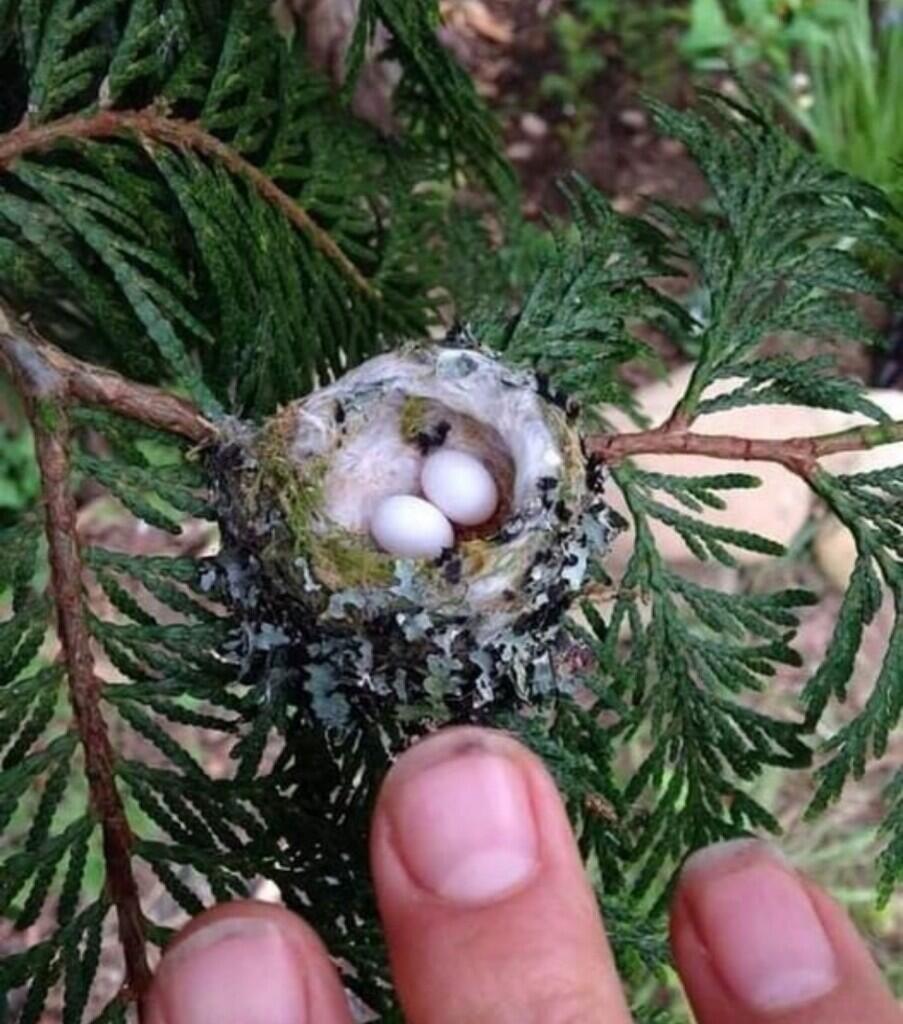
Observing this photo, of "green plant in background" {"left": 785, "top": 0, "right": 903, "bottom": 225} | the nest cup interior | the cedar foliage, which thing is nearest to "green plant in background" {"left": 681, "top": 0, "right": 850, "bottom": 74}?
"green plant in background" {"left": 785, "top": 0, "right": 903, "bottom": 225}

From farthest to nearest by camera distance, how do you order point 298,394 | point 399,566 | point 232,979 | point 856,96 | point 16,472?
point 856,96
point 16,472
point 298,394
point 399,566
point 232,979

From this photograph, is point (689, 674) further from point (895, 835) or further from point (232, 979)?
point (232, 979)

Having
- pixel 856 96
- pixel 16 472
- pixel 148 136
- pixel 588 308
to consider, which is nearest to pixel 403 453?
pixel 588 308

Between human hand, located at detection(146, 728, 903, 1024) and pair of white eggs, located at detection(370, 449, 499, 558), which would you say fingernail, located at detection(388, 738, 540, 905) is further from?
pair of white eggs, located at detection(370, 449, 499, 558)

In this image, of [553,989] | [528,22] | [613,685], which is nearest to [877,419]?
[613,685]

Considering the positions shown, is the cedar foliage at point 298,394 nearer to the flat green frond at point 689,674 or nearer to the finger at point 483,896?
the flat green frond at point 689,674

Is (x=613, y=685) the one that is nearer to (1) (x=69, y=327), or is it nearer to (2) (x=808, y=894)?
(2) (x=808, y=894)

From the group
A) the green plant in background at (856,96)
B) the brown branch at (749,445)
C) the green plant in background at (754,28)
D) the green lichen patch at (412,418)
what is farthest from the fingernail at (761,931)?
the green plant in background at (754,28)
